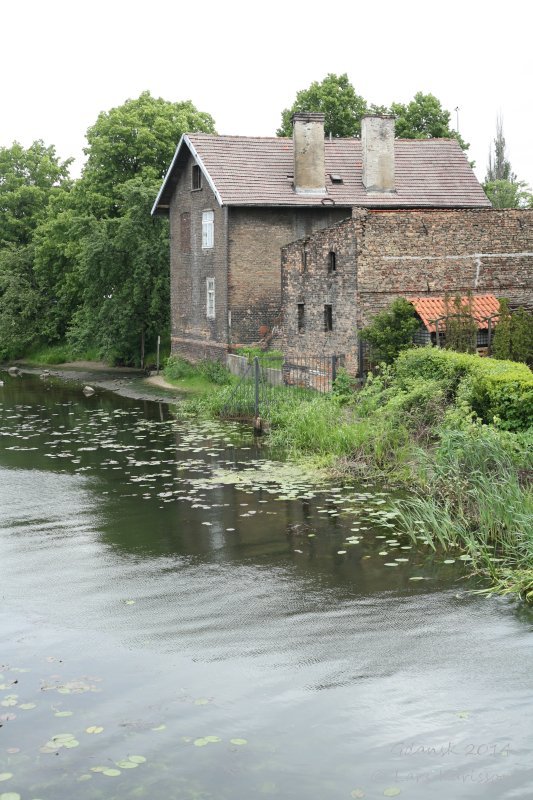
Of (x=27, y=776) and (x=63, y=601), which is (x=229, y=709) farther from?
(x=63, y=601)

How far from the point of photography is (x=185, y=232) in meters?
36.4

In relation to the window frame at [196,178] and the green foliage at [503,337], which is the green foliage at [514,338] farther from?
the window frame at [196,178]

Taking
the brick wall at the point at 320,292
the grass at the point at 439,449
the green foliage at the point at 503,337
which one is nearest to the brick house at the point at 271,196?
the brick wall at the point at 320,292

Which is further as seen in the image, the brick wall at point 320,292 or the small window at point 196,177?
the small window at point 196,177

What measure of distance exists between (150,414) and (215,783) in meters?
20.7

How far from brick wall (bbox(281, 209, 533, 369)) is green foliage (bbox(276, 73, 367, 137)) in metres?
22.2

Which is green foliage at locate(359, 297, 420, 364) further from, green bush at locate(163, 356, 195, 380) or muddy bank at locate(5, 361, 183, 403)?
green bush at locate(163, 356, 195, 380)

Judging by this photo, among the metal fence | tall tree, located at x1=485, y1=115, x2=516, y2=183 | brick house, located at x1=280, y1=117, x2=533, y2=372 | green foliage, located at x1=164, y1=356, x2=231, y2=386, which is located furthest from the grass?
tall tree, located at x1=485, y1=115, x2=516, y2=183

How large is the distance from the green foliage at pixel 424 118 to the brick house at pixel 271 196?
10486 mm

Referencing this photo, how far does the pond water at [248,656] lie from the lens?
22.0 feet

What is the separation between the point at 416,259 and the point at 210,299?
12.1 metres

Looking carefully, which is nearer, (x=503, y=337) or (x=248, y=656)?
(x=248, y=656)

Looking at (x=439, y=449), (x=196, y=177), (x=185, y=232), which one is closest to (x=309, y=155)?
(x=196, y=177)

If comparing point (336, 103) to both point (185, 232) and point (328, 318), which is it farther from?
point (328, 318)
